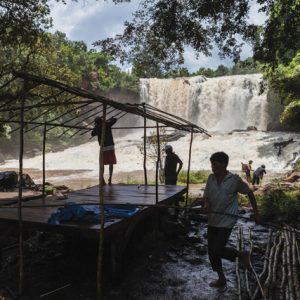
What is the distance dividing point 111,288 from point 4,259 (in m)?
2.18

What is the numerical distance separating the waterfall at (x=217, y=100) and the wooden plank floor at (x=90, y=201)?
86.4 feet

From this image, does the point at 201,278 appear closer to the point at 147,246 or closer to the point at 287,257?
the point at 287,257

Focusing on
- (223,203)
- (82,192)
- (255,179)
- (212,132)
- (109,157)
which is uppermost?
(212,132)

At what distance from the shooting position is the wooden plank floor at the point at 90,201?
16.7ft

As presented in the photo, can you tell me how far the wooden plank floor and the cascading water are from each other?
16.6 meters

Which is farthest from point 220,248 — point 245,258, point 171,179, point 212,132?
point 212,132

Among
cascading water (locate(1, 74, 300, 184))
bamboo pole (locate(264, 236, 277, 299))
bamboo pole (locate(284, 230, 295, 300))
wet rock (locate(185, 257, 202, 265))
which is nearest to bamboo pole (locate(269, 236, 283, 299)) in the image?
bamboo pole (locate(264, 236, 277, 299))

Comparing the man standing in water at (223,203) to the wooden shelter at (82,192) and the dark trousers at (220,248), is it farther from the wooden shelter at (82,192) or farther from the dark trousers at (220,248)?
the wooden shelter at (82,192)

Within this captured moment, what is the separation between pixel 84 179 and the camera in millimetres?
23125

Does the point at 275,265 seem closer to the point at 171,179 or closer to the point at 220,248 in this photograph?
the point at 220,248

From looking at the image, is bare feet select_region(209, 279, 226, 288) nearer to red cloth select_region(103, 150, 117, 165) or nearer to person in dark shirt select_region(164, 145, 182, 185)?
red cloth select_region(103, 150, 117, 165)

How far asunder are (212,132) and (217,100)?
476cm

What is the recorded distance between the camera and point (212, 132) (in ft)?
110


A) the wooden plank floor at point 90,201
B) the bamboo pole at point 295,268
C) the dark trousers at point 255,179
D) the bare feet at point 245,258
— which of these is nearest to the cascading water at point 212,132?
the dark trousers at point 255,179
